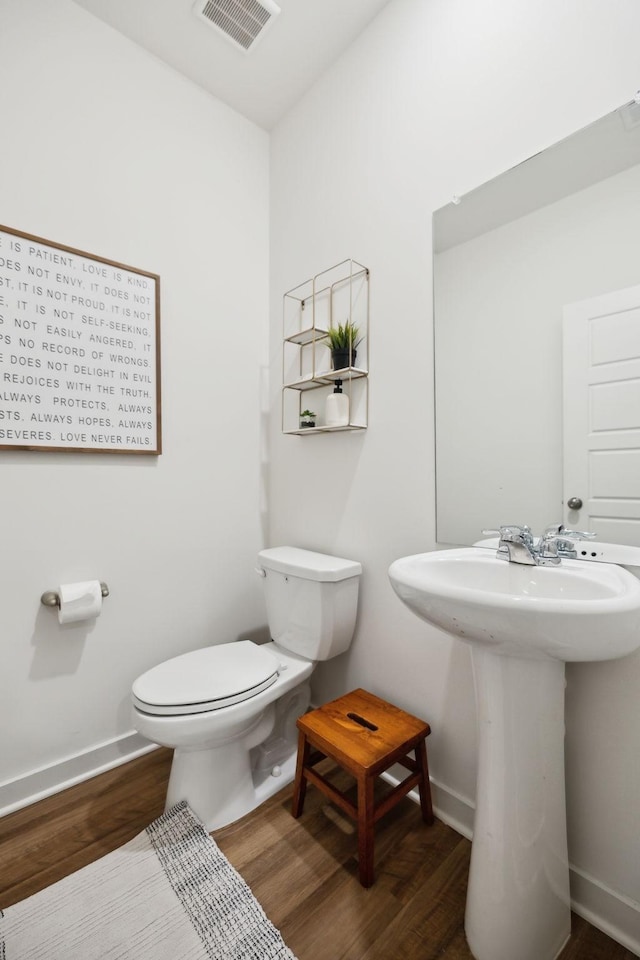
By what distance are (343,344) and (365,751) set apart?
4.30ft

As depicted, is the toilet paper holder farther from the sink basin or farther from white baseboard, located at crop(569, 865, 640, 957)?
white baseboard, located at crop(569, 865, 640, 957)

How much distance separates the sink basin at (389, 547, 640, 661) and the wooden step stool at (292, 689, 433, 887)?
1.75 ft

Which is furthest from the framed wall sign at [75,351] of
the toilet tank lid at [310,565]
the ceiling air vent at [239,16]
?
the ceiling air vent at [239,16]

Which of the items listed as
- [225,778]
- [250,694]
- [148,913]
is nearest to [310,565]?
[250,694]

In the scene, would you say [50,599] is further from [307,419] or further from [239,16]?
[239,16]

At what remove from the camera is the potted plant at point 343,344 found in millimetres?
1520

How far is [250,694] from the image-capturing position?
1.25m

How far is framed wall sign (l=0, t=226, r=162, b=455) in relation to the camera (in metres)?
1.33

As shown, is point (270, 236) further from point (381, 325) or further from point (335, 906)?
point (335, 906)

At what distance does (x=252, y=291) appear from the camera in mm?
1959

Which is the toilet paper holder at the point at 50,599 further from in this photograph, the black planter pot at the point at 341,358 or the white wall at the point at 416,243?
the black planter pot at the point at 341,358

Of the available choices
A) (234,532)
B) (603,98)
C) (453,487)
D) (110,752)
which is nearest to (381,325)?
(453,487)

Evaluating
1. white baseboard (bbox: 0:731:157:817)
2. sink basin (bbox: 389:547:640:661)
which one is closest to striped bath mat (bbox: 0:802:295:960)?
white baseboard (bbox: 0:731:157:817)

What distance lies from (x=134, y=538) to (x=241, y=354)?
93 centimetres
